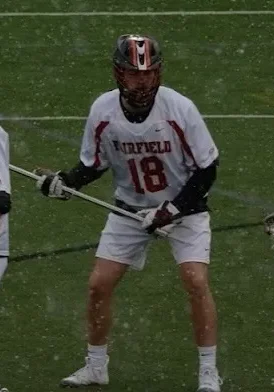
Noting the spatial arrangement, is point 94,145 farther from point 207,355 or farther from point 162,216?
point 207,355

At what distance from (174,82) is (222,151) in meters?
1.65

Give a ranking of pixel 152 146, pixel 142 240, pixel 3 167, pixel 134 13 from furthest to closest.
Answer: pixel 134 13 → pixel 142 240 → pixel 152 146 → pixel 3 167

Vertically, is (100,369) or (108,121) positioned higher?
(108,121)

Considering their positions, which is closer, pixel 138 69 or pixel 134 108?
pixel 138 69

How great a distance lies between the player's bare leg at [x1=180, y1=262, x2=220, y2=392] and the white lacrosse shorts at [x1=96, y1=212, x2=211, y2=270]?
0.22 ft

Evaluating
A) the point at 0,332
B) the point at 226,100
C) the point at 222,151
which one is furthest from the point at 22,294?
the point at 226,100

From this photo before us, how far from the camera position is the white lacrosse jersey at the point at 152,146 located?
29.0 ft

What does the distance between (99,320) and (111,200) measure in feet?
10.6

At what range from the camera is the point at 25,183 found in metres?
12.7

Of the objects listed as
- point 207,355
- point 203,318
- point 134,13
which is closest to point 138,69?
point 203,318

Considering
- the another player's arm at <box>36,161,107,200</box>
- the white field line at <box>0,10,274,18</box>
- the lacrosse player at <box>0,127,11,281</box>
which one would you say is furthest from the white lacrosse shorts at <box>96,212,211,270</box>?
the white field line at <box>0,10,274,18</box>

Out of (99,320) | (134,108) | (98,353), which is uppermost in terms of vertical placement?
(134,108)

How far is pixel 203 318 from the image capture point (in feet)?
29.4

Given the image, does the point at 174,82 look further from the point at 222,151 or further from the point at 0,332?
the point at 0,332
